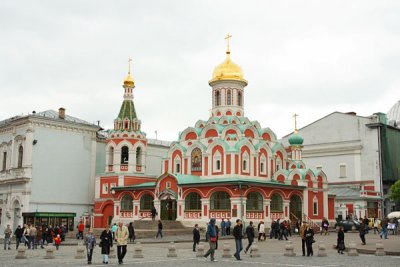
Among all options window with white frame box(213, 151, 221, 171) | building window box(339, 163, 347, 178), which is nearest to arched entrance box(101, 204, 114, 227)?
window with white frame box(213, 151, 221, 171)

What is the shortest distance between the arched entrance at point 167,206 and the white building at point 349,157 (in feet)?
60.0

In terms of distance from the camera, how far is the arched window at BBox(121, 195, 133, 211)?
44906 mm

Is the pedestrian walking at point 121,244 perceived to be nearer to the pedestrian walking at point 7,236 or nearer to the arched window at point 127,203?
the pedestrian walking at point 7,236

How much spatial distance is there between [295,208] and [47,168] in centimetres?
2157

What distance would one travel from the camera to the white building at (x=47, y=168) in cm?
4472

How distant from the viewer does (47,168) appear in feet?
151

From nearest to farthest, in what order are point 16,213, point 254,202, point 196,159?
point 254,202 < point 196,159 < point 16,213

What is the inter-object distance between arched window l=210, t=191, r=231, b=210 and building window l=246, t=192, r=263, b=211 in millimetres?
1472

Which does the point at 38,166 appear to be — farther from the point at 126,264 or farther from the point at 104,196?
the point at 126,264

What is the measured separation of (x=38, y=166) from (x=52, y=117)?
4885 millimetres

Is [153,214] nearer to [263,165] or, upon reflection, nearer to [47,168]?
[263,165]

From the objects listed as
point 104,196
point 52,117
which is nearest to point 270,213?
point 104,196

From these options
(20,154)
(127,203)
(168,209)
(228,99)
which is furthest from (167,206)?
(20,154)

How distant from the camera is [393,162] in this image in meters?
58.2
